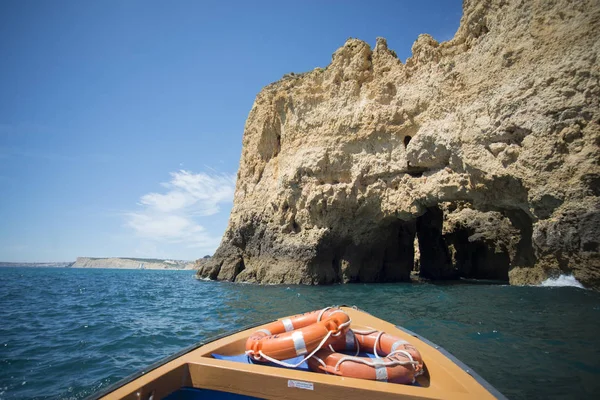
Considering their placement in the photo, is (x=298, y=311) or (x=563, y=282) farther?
(x=563, y=282)

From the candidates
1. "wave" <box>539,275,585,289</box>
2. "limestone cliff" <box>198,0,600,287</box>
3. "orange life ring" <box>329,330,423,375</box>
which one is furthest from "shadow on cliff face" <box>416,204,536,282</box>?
"orange life ring" <box>329,330,423,375</box>

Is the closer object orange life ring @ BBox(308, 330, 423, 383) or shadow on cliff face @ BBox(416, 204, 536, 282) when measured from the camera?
orange life ring @ BBox(308, 330, 423, 383)

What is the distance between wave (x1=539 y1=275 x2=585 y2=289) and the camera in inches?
415

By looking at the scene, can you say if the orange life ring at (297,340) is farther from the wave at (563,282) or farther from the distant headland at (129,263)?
the distant headland at (129,263)

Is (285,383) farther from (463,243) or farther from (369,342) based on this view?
(463,243)

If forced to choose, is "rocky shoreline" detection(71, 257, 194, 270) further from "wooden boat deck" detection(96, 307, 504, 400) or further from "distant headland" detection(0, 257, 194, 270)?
"wooden boat deck" detection(96, 307, 504, 400)

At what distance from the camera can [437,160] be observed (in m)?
15.0

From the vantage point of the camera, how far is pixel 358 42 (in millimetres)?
19250

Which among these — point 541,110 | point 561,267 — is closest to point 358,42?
point 541,110

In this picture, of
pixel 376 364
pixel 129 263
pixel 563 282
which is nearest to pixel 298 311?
pixel 376 364

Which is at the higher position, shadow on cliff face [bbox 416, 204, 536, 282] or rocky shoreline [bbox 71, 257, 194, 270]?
shadow on cliff face [bbox 416, 204, 536, 282]

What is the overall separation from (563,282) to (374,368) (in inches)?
476

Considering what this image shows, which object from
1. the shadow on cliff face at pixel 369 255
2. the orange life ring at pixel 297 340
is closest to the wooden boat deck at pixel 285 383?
the orange life ring at pixel 297 340

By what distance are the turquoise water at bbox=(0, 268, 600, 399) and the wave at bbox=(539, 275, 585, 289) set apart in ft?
1.45
